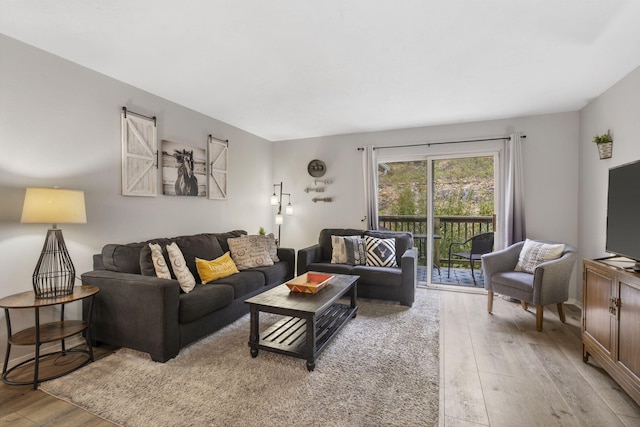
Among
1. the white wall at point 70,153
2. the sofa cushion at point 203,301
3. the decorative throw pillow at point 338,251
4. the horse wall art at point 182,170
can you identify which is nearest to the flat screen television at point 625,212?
the decorative throw pillow at point 338,251

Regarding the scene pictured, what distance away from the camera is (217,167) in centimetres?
416

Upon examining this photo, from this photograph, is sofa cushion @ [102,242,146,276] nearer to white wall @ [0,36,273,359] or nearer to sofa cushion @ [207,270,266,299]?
white wall @ [0,36,273,359]

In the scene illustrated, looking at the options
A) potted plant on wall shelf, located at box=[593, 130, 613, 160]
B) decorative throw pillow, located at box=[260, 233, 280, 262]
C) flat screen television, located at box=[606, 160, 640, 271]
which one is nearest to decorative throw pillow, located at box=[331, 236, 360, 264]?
decorative throw pillow, located at box=[260, 233, 280, 262]

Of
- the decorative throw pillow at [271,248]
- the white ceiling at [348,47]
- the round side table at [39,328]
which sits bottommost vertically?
the round side table at [39,328]

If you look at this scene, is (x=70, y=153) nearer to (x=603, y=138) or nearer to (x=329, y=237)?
(x=329, y=237)

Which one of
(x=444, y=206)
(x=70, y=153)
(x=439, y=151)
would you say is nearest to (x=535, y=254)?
(x=444, y=206)

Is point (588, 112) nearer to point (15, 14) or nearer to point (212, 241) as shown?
point (212, 241)

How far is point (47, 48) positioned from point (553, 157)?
216 inches

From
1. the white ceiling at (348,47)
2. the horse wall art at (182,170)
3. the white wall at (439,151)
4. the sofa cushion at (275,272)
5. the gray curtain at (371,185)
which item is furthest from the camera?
the gray curtain at (371,185)

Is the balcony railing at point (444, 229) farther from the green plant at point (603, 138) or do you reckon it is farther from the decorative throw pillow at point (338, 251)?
the green plant at point (603, 138)

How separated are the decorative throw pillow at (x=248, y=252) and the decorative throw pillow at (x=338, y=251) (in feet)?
2.96

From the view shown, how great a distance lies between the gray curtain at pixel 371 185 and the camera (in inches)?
184

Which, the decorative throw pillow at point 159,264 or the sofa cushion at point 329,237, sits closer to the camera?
the decorative throw pillow at point 159,264

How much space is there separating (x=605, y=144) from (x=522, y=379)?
2.60 metres
